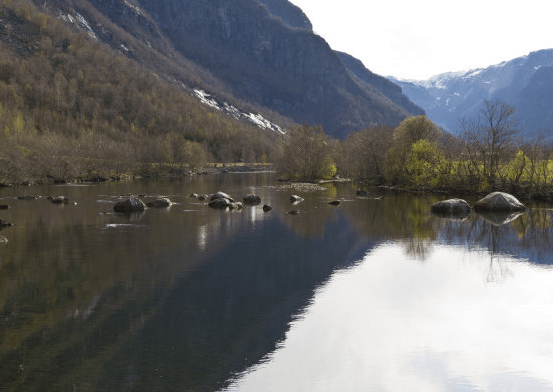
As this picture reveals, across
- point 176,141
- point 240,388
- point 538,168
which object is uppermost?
point 176,141

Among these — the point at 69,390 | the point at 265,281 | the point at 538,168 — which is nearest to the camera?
the point at 69,390

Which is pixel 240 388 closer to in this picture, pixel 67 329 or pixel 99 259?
pixel 67 329

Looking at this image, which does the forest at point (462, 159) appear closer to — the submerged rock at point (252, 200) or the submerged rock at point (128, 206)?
the submerged rock at point (252, 200)

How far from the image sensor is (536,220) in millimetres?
43844

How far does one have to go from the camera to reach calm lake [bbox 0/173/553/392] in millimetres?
13711

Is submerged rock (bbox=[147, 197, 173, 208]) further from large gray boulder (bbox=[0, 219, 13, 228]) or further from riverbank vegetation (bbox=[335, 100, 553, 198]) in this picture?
riverbank vegetation (bbox=[335, 100, 553, 198])

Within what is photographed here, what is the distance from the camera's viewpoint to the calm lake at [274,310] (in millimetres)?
13711

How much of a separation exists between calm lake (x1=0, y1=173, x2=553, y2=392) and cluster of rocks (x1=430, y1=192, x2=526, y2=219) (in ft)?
37.4

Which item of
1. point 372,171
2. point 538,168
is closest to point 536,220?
point 538,168

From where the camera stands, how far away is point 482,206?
51.5m

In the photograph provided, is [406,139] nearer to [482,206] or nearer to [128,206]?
[482,206]

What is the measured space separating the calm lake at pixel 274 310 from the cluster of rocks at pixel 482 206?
37.4ft

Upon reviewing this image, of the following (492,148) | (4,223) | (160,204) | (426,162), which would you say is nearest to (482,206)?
(492,148)

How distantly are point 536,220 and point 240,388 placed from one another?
3964 cm
